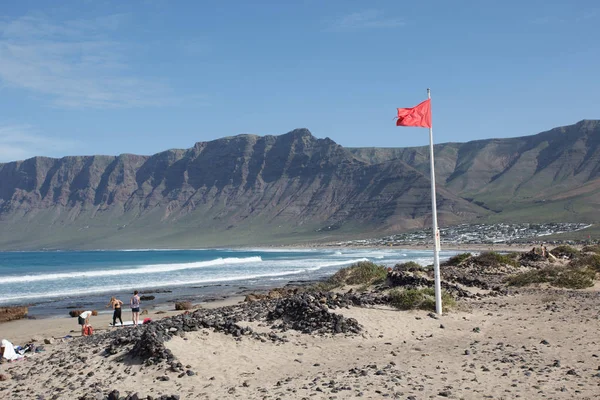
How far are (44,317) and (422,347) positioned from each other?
63.7 feet

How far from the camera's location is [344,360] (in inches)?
456

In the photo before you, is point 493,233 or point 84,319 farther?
point 493,233

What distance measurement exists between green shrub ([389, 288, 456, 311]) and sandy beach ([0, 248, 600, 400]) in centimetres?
35

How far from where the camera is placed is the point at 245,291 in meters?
34.6

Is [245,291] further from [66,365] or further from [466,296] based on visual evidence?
[66,365]

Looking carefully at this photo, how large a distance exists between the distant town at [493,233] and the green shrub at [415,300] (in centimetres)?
8658

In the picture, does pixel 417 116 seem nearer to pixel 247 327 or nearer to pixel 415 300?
pixel 415 300

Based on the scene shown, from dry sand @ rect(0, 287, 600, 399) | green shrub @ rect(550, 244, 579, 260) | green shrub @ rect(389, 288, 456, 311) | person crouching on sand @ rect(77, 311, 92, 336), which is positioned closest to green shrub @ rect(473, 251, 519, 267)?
green shrub @ rect(550, 244, 579, 260)

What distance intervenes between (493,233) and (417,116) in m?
114

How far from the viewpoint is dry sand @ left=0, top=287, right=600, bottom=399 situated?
9.20m

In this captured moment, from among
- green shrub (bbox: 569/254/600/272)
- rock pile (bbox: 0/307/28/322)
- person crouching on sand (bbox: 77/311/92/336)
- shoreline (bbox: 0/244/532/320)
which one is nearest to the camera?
person crouching on sand (bbox: 77/311/92/336)

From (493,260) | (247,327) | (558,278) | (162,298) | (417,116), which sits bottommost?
(162,298)

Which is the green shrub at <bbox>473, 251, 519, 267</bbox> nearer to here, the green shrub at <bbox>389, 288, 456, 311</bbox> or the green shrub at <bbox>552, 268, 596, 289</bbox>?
the green shrub at <bbox>552, 268, 596, 289</bbox>

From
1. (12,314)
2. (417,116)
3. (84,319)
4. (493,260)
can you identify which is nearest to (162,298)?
(12,314)
